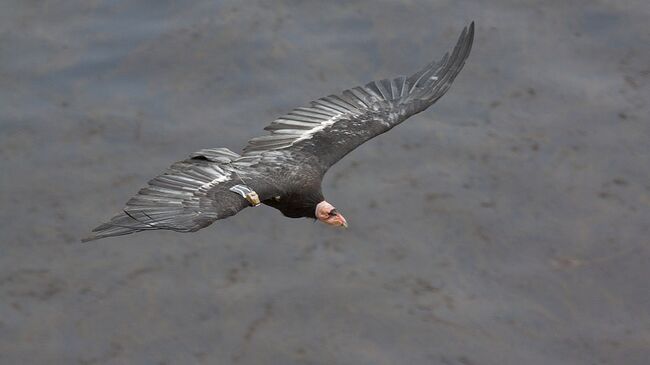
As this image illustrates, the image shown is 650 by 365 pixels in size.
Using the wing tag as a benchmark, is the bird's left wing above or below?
above

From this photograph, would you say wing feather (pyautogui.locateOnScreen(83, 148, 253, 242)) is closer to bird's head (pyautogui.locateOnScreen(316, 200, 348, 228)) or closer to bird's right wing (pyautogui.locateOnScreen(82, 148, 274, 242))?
bird's right wing (pyautogui.locateOnScreen(82, 148, 274, 242))

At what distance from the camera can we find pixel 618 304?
1717 cm

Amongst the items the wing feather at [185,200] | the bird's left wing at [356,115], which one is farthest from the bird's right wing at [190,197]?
the bird's left wing at [356,115]

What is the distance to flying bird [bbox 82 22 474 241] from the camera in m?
11.9

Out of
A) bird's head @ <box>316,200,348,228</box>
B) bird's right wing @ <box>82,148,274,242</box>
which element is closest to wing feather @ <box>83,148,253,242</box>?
bird's right wing @ <box>82,148,274,242</box>

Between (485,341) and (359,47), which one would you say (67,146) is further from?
(485,341)

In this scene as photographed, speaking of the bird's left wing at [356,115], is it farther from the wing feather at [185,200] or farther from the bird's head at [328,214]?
the wing feather at [185,200]

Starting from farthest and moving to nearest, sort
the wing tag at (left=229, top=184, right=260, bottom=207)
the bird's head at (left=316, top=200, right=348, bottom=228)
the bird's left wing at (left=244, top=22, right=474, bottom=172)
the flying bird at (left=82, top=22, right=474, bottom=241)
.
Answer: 1. the bird's left wing at (left=244, top=22, right=474, bottom=172)
2. the bird's head at (left=316, top=200, right=348, bottom=228)
3. the wing tag at (left=229, top=184, right=260, bottom=207)
4. the flying bird at (left=82, top=22, right=474, bottom=241)

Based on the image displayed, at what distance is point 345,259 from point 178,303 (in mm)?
2234

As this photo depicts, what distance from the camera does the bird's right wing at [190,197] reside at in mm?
11516

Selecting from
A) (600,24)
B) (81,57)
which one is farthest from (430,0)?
(81,57)

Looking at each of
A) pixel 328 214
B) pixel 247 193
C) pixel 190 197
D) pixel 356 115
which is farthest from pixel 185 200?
pixel 356 115

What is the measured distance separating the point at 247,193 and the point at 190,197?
0.55m

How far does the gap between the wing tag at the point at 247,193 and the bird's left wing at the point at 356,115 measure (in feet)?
3.86
